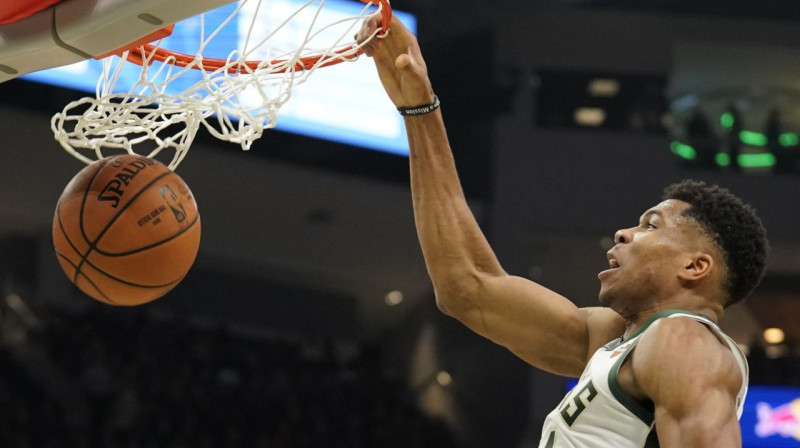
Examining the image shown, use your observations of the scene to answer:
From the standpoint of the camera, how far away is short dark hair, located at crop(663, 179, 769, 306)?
2.04 m

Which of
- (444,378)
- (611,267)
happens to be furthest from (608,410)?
(444,378)

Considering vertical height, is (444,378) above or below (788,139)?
below

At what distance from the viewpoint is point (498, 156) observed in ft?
24.9

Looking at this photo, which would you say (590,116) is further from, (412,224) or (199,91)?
(199,91)

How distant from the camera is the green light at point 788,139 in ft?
25.5

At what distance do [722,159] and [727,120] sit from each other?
29 centimetres

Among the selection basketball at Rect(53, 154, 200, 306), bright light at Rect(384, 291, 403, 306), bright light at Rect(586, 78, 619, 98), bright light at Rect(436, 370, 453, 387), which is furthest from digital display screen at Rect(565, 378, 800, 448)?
basketball at Rect(53, 154, 200, 306)

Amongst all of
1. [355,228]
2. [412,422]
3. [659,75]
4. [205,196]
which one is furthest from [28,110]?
[659,75]

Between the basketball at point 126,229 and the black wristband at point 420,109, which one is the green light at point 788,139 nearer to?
the black wristband at point 420,109

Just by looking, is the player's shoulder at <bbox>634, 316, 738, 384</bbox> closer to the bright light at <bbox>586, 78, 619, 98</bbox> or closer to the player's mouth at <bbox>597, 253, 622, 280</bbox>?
the player's mouth at <bbox>597, 253, 622, 280</bbox>

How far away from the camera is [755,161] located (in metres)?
7.74

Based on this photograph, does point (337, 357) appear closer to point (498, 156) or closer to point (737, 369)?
point (498, 156)

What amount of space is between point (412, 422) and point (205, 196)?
79.4 inches

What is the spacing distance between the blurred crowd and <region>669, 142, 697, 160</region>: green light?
8.53 ft
